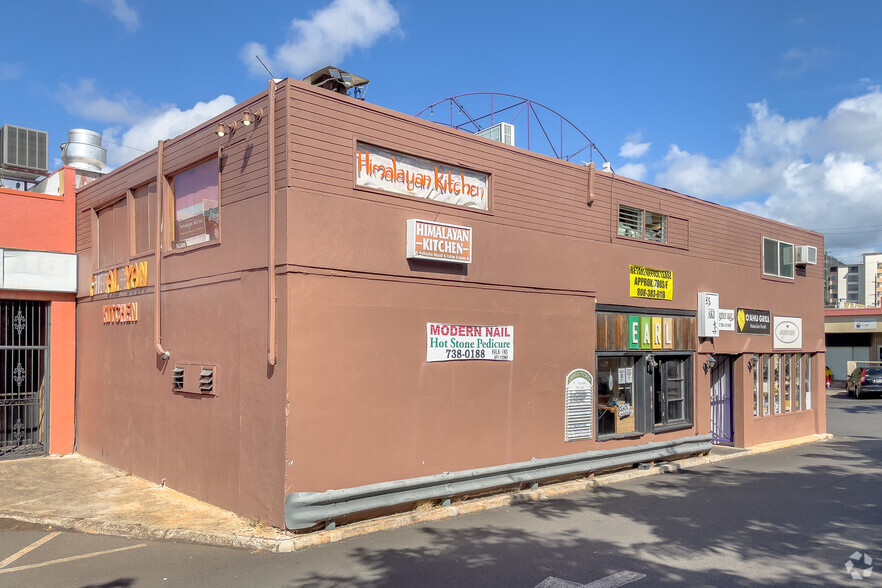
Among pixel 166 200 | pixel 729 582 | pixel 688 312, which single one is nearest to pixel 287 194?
pixel 166 200

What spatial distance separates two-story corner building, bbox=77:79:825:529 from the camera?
8164 millimetres

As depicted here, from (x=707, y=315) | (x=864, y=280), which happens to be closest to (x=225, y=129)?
(x=707, y=315)

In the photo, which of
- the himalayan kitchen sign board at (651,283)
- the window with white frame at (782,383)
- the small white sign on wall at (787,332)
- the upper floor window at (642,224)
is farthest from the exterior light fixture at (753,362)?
the upper floor window at (642,224)

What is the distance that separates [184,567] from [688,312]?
35.6 ft

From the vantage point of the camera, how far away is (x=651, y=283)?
1312cm

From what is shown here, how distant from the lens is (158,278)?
10406 mm

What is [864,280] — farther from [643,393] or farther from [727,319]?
[643,393]

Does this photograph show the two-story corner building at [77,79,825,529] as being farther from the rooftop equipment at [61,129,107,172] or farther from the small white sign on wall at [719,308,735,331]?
the rooftop equipment at [61,129,107,172]

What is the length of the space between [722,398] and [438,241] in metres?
9.75

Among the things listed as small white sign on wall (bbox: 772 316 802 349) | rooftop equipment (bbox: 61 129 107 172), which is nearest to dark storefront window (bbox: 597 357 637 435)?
small white sign on wall (bbox: 772 316 802 349)

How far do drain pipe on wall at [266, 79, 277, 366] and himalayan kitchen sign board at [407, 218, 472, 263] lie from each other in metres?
1.86

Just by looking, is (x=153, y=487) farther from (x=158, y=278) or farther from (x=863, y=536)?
(x=863, y=536)

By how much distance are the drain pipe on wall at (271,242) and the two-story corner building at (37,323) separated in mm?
7089

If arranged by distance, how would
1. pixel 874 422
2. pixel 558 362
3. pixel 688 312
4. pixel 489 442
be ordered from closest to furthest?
pixel 489 442 → pixel 558 362 → pixel 688 312 → pixel 874 422
